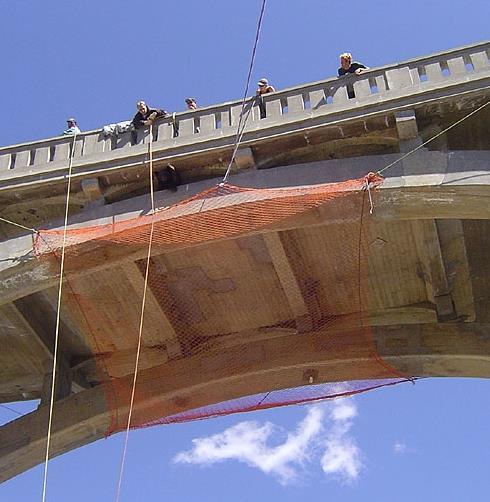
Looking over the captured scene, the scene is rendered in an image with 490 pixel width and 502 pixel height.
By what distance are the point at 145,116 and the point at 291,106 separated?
2.63 meters

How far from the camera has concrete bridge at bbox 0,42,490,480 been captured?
13.3 m

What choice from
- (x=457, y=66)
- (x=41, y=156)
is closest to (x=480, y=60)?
(x=457, y=66)

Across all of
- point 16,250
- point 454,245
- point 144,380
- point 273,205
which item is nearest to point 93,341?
point 144,380

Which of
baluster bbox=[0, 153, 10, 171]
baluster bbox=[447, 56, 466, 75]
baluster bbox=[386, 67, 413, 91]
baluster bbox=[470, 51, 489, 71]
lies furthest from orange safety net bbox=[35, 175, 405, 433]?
baluster bbox=[470, 51, 489, 71]

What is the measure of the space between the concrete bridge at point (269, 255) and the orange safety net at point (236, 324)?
5 cm

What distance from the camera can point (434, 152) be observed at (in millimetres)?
12969

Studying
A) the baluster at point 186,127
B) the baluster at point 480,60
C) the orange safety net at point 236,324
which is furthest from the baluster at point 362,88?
the baluster at point 186,127

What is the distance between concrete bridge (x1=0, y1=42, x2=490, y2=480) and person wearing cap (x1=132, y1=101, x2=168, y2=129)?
24 centimetres

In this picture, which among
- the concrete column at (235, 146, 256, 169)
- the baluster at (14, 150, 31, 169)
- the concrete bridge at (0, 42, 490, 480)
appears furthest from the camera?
the baluster at (14, 150, 31, 169)

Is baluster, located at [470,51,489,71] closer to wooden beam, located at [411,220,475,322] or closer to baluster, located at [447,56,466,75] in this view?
baluster, located at [447,56,466,75]

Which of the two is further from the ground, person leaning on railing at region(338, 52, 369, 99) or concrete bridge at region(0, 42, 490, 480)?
person leaning on railing at region(338, 52, 369, 99)

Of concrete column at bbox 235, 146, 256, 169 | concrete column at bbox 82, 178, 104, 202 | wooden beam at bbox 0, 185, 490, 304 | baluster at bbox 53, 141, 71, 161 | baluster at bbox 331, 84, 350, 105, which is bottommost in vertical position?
wooden beam at bbox 0, 185, 490, 304

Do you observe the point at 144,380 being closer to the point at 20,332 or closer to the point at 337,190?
the point at 20,332

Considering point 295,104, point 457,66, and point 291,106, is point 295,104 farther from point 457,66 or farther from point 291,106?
point 457,66
